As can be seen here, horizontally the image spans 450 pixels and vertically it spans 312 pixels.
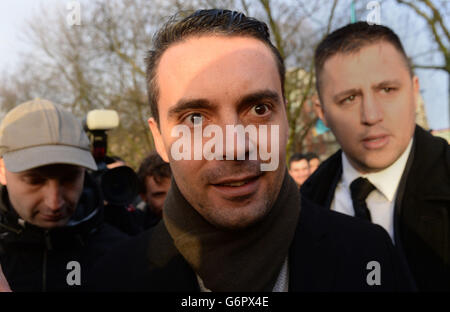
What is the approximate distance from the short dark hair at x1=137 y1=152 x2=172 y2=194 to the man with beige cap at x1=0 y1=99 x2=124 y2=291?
1.23 m

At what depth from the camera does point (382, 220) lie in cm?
211

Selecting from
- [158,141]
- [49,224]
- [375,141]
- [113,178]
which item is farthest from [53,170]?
[375,141]

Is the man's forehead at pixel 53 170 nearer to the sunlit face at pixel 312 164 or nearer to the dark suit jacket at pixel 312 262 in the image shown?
the dark suit jacket at pixel 312 262

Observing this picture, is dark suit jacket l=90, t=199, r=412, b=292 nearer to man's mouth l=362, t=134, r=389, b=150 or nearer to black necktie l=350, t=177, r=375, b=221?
black necktie l=350, t=177, r=375, b=221

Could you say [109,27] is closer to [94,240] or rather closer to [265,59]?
[94,240]

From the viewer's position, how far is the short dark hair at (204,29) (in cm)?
159

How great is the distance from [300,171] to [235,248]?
446cm

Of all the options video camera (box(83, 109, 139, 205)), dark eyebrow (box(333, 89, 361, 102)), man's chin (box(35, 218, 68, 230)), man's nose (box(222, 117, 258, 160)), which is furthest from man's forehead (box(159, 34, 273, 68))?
video camera (box(83, 109, 139, 205))

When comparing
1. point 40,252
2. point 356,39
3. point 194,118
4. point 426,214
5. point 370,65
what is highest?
point 356,39

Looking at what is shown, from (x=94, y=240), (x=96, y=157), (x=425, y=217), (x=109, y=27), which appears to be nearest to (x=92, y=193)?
(x=94, y=240)

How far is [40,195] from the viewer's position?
2.15 metres

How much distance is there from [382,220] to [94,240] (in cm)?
180

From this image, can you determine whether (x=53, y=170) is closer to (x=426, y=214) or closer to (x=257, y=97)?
(x=257, y=97)

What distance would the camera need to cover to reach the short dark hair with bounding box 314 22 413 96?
2.23m
